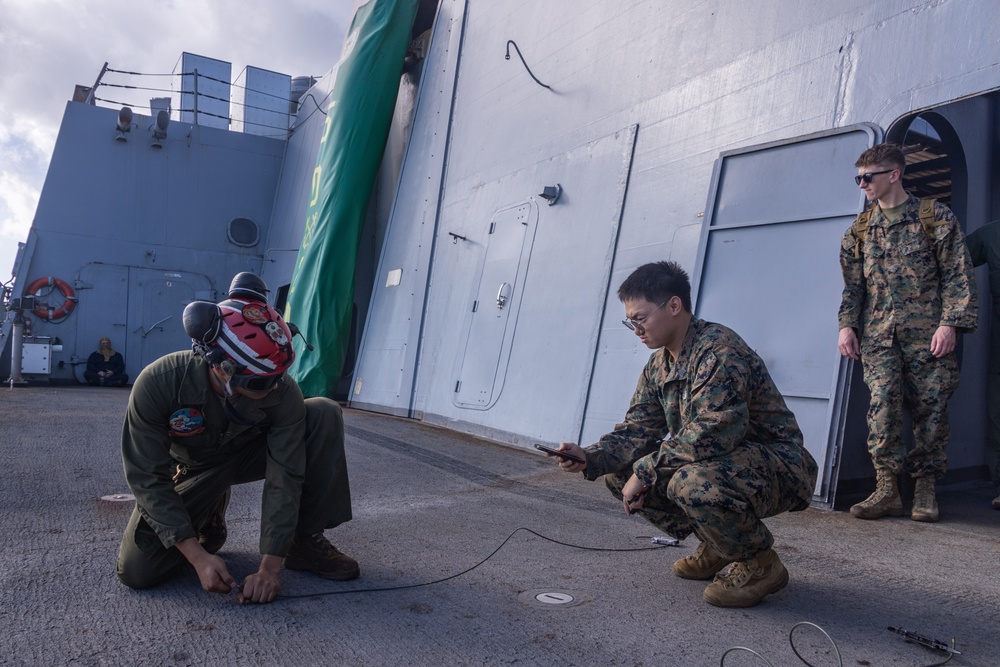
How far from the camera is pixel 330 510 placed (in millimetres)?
2518

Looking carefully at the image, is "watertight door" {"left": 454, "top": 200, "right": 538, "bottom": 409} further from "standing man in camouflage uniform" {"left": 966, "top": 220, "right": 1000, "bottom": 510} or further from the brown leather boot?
the brown leather boot

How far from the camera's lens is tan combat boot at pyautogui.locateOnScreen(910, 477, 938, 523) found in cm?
338

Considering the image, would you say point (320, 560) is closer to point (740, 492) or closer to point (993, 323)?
point (740, 492)

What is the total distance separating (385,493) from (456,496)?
38cm

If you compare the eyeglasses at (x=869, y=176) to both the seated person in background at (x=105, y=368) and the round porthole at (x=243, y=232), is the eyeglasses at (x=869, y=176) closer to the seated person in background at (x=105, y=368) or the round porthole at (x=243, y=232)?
the seated person in background at (x=105, y=368)

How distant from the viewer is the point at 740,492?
2.09 metres

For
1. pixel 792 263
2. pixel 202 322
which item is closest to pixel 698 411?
pixel 202 322

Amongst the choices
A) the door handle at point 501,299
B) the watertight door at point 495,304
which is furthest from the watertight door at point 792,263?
the door handle at point 501,299

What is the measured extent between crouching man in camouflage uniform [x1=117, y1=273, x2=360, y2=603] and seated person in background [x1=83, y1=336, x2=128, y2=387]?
10.1 metres

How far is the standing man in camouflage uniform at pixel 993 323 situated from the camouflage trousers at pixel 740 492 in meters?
2.09

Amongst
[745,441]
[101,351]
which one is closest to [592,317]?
[745,441]

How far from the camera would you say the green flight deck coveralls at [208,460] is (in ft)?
7.27

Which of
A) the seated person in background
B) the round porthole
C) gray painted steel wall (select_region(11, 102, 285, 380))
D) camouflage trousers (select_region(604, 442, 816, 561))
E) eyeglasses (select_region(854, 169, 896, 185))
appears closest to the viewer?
camouflage trousers (select_region(604, 442, 816, 561))

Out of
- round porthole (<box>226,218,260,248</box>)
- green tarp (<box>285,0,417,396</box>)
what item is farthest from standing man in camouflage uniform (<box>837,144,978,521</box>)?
round porthole (<box>226,218,260,248</box>)
